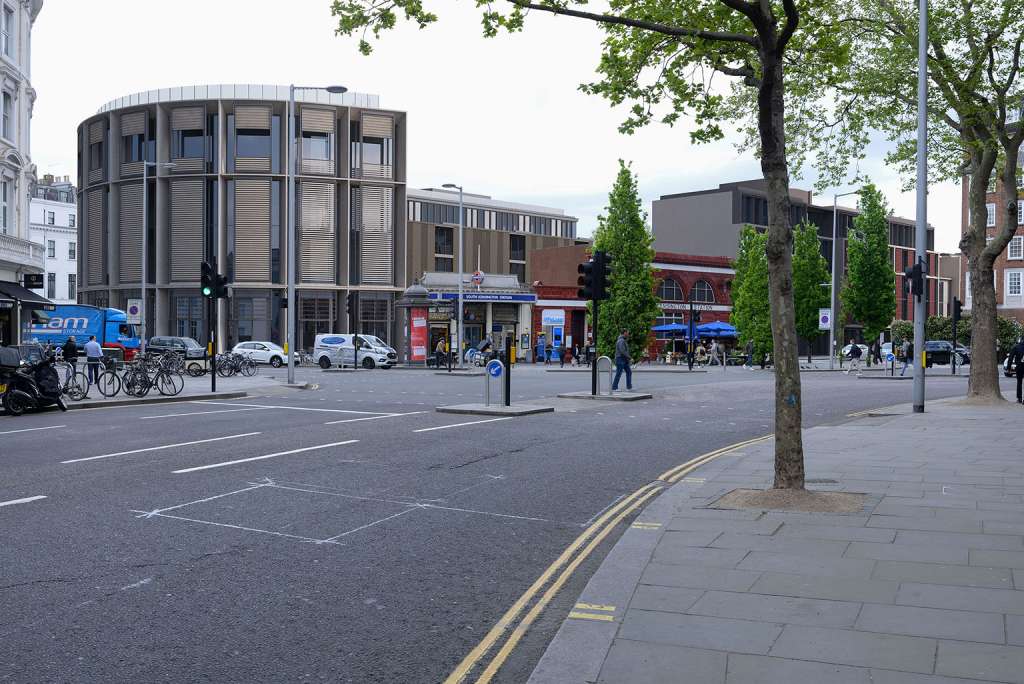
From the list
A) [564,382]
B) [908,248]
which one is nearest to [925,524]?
[564,382]

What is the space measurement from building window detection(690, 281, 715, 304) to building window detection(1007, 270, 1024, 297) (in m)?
23.7

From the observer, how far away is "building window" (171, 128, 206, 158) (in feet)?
204

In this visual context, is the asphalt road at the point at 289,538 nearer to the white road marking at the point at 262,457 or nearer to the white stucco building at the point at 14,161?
the white road marking at the point at 262,457

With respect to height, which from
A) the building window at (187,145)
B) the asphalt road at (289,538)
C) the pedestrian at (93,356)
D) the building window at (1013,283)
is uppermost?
the building window at (187,145)

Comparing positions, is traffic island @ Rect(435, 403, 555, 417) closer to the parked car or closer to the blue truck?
the parked car

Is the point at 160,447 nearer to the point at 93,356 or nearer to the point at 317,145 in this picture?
the point at 93,356

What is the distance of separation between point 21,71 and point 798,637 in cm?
3947

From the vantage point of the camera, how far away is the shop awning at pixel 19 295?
32972 millimetres

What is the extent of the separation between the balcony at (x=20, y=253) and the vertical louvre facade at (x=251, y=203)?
72.0 ft

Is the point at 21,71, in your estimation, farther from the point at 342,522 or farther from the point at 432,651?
the point at 432,651

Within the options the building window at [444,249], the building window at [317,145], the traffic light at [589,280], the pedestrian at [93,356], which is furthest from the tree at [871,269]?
the pedestrian at [93,356]

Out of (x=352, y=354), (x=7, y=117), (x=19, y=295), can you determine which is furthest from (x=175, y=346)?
(x=7, y=117)

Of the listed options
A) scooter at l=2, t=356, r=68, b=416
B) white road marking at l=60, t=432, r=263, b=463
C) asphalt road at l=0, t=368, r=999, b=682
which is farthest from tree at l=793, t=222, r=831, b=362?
white road marking at l=60, t=432, r=263, b=463

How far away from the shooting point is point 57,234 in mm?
89062
